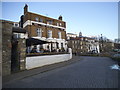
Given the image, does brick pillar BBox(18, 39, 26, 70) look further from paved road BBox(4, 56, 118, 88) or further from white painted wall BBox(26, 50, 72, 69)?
paved road BBox(4, 56, 118, 88)

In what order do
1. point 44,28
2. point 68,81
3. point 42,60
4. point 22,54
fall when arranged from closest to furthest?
point 68,81 < point 22,54 < point 42,60 < point 44,28

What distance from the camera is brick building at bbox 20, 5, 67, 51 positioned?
23061 millimetres

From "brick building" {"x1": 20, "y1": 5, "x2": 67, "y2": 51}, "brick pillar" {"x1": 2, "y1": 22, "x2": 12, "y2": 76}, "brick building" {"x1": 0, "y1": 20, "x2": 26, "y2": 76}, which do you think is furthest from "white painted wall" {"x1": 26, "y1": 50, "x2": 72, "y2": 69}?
"brick building" {"x1": 20, "y1": 5, "x2": 67, "y2": 51}

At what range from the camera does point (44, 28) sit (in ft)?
84.3

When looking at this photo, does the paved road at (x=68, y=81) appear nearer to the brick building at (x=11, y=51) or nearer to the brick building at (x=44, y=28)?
the brick building at (x=11, y=51)

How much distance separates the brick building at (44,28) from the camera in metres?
23.1

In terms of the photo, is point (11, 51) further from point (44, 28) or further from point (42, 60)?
point (44, 28)

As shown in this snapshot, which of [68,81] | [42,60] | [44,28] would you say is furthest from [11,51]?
[44,28]

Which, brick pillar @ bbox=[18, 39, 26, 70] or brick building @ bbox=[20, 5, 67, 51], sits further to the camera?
brick building @ bbox=[20, 5, 67, 51]

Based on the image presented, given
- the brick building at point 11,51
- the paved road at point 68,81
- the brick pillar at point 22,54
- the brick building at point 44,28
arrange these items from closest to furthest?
the paved road at point 68,81 → the brick building at point 11,51 → the brick pillar at point 22,54 → the brick building at point 44,28

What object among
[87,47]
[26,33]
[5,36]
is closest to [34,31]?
[26,33]

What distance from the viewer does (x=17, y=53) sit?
1012 centimetres

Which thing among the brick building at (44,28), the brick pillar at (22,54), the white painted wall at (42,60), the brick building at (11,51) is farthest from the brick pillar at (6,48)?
the brick building at (44,28)

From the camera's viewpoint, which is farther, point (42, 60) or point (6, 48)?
point (42, 60)
